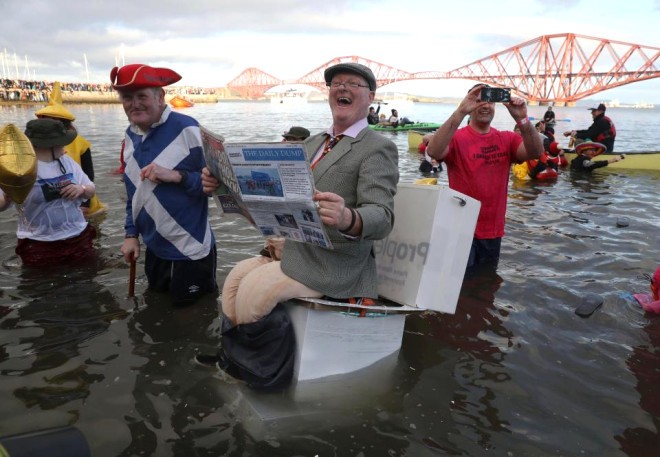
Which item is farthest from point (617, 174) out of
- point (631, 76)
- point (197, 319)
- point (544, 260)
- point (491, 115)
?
point (631, 76)

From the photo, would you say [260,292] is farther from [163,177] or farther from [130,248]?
[130,248]

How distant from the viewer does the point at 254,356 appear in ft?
9.73

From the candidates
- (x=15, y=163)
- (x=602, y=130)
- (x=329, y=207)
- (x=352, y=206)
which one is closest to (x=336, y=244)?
(x=352, y=206)

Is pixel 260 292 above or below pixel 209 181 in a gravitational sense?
below

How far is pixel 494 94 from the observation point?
13.3 feet

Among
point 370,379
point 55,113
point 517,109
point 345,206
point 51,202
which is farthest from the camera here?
point 55,113

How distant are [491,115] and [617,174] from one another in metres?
12.7

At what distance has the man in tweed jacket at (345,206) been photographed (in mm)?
2535

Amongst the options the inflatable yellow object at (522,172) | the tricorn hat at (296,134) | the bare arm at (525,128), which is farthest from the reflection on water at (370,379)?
the inflatable yellow object at (522,172)

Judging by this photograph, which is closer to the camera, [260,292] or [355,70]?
[355,70]

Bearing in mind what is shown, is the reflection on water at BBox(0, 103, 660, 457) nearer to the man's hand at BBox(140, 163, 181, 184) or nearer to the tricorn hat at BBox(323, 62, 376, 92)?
the man's hand at BBox(140, 163, 181, 184)

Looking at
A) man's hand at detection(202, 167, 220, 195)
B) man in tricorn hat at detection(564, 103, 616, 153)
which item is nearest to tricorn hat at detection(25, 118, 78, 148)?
man's hand at detection(202, 167, 220, 195)

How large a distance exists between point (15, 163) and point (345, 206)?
10.3ft

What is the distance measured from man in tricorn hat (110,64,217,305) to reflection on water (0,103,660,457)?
2.37 feet
